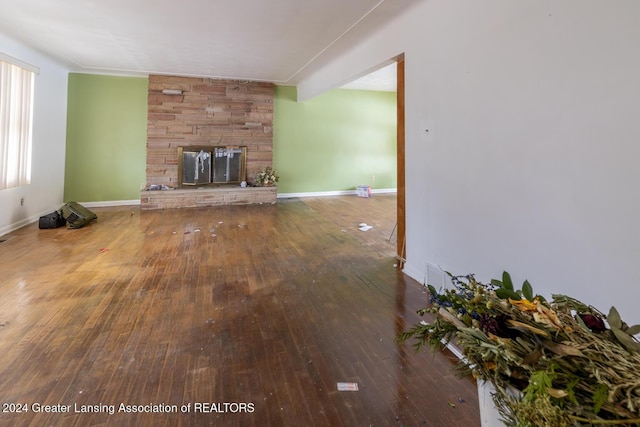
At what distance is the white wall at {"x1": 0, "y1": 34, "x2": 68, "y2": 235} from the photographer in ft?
14.9

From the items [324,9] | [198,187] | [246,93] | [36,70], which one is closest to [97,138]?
[36,70]

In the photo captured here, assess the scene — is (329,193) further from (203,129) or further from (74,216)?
(74,216)

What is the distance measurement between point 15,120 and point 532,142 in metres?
6.37

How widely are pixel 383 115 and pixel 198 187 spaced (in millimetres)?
5283

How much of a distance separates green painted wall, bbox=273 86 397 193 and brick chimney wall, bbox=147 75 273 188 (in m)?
0.53

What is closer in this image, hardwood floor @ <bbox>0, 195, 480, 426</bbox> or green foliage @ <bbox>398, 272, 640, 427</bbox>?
green foliage @ <bbox>398, 272, 640, 427</bbox>

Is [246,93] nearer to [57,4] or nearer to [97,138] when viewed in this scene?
[97,138]

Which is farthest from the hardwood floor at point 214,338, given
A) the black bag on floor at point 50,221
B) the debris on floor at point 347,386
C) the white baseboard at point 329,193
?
the white baseboard at point 329,193

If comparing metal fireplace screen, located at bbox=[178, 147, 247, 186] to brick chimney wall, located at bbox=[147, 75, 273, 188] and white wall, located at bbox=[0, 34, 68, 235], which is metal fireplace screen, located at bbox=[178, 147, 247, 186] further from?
white wall, located at bbox=[0, 34, 68, 235]

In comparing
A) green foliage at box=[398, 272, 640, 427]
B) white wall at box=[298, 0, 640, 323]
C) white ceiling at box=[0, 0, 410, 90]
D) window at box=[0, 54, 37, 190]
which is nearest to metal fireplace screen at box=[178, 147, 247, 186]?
white ceiling at box=[0, 0, 410, 90]

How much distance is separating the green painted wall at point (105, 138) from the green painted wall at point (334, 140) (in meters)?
3.03

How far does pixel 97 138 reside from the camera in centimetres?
648

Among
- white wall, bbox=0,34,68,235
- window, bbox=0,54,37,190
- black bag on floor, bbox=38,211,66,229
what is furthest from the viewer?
black bag on floor, bbox=38,211,66,229

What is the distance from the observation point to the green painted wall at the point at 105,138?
20.7ft
